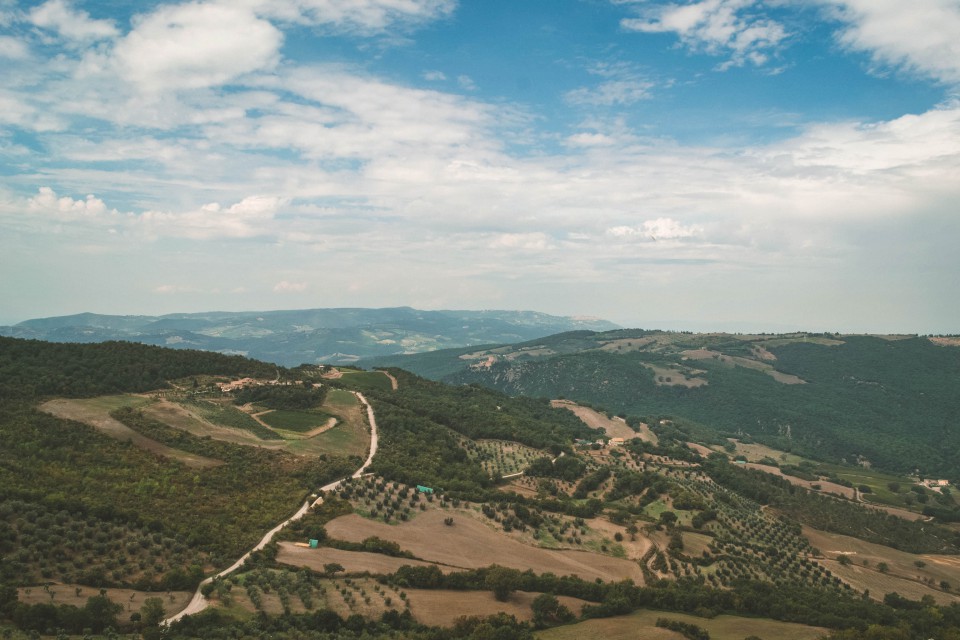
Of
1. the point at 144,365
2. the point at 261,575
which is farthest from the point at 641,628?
the point at 144,365

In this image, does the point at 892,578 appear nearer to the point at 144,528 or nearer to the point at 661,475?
the point at 661,475

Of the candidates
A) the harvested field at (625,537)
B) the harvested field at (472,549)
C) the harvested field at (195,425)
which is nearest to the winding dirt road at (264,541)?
the harvested field at (472,549)

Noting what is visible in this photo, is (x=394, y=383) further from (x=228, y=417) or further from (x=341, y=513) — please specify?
(x=341, y=513)

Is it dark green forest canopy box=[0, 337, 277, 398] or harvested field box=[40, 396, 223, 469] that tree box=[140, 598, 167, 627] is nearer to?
harvested field box=[40, 396, 223, 469]

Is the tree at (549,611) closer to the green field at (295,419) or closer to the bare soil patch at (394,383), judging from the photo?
the green field at (295,419)

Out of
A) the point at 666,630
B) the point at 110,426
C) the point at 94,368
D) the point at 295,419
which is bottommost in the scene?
the point at 666,630

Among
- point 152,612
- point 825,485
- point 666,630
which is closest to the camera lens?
point 152,612

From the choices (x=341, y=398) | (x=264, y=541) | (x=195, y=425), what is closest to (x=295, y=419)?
(x=341, y=398)
